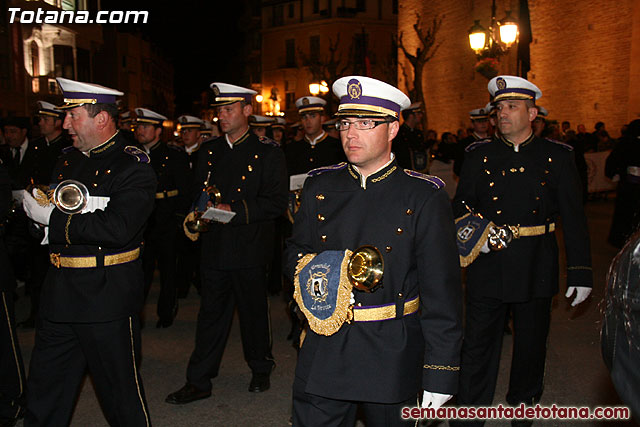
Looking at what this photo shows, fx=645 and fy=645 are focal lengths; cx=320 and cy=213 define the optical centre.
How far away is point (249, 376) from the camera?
6211mm

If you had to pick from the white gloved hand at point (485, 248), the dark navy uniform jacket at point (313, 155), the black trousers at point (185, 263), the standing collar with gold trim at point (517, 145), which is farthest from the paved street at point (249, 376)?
the dark navy uniform jacket at point (313, 155)

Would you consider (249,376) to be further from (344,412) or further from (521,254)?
(344,412)

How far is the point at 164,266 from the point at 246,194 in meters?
2.76

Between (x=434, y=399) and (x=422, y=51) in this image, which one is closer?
(x=434, y=399)

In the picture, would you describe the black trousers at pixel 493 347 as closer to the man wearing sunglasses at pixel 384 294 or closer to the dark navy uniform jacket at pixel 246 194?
the man wearing sunglasses at pixel 384 294

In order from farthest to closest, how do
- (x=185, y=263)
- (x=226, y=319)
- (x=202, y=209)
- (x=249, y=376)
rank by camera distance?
1. (x=185, y=263)
2. (x=249, y=376)
3. (x=226, y=319)
4. (x=202, y=209)

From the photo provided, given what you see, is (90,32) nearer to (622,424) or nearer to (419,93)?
(419,93)

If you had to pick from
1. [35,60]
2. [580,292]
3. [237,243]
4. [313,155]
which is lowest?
[580,292]

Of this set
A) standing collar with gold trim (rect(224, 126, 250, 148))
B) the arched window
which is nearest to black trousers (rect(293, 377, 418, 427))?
standing collar with gold trim (rect(224, 126, 250, 148))

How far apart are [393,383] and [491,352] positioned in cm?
189

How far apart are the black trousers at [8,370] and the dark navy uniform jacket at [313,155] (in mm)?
4048

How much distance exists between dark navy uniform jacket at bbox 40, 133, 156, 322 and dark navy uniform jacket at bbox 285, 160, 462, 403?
1410mm


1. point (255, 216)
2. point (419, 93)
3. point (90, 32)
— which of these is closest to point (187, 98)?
point (90, 32)

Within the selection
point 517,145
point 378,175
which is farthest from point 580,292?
point 378,175
